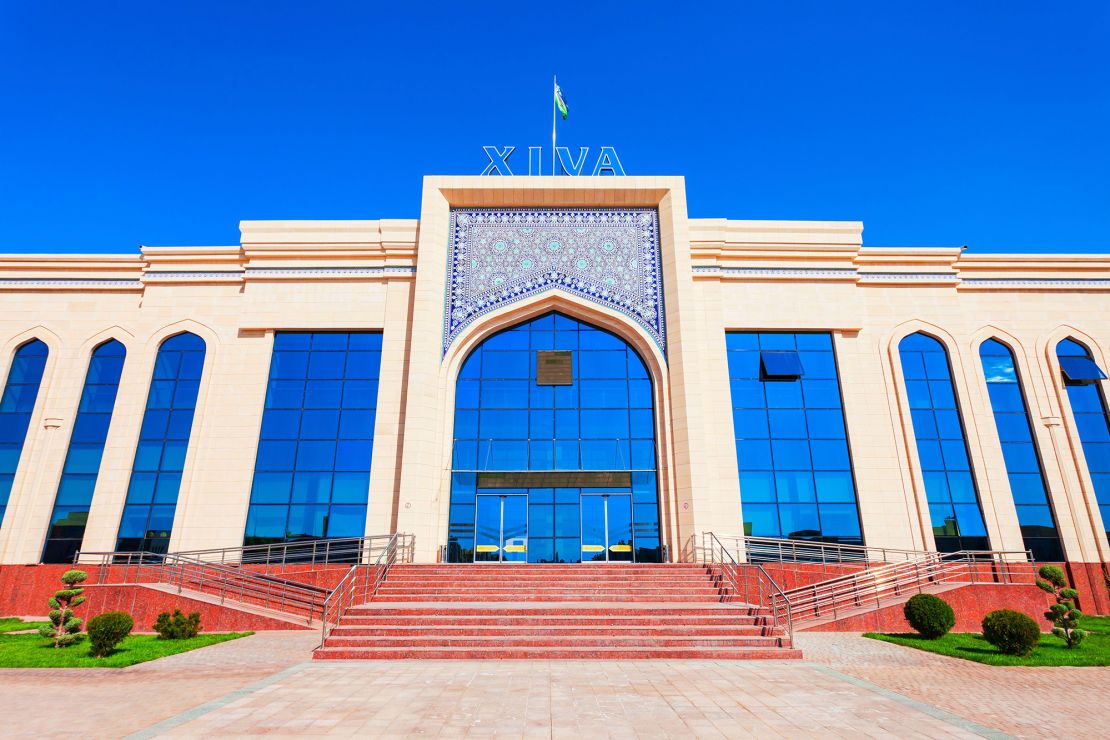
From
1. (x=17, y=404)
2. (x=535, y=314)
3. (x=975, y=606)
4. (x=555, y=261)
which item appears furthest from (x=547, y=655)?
(x=17, y=404)

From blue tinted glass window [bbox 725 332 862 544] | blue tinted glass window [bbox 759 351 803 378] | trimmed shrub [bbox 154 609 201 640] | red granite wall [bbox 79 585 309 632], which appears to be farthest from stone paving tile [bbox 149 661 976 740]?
blue tinted glass window [bbox 759 351 803 378]

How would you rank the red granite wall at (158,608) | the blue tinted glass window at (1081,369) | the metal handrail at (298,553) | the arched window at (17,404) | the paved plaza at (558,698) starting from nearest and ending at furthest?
the paved plaza at (558,698) → the red granite wall at (158,608) → the metal handrail at (298,553) → the arched window at (17,404) → the blue tinted glass window at (1081,369)

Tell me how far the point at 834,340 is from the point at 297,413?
17566mm

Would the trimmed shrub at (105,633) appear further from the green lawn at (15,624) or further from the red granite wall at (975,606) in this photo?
the red granite wall at (975,606)

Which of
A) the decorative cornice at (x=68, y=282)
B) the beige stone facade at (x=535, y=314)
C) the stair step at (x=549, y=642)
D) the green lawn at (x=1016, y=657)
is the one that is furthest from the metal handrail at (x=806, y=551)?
the decorative cornice at (x=68, y=282)

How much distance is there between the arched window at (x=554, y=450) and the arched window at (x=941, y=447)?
8.42 meters

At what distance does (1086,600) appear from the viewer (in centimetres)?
1745

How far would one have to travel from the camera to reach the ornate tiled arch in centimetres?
2019

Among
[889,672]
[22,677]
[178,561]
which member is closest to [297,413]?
[178,561]

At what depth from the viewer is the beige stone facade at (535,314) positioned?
713 inches

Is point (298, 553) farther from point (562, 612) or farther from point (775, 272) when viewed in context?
point (775, 272)

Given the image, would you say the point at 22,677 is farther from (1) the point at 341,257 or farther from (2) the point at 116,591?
(1) the point at 341,257

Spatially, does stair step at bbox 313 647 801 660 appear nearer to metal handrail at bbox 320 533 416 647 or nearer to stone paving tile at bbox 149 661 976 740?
stone paving tile at bbox 149 661 976 740

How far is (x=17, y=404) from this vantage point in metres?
19.8
